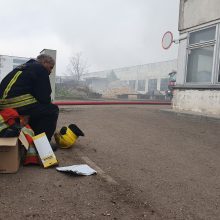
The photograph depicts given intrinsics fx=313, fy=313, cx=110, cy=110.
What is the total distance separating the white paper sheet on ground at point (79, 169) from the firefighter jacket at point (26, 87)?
3.88 feet

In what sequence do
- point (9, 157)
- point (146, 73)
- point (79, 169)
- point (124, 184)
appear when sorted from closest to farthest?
point (124, 184) → point (9, 157) → point (79, 169) → point (146, 73)

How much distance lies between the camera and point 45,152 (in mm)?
4242

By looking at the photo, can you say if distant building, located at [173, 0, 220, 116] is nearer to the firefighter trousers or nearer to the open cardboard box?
the firefighter trousers

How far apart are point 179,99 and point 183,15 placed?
300cm

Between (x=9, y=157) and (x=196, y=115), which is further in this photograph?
(x=196, y=115)

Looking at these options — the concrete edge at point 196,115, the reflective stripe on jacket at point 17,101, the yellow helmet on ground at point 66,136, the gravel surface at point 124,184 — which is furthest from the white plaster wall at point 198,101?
the reflective stripe on jacket at point 17,101

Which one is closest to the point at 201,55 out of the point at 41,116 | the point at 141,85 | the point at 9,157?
the point at 41,116

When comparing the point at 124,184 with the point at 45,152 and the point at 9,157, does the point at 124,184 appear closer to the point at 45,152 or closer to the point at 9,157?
the point at 45,152

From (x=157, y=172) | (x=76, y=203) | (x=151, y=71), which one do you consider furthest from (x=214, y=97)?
(x=151, y=71)

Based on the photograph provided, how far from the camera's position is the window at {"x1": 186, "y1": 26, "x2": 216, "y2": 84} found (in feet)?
32.5

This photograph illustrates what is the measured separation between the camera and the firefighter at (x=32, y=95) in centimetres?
455

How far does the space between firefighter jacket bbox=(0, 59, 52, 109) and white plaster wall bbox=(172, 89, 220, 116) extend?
6110 mm

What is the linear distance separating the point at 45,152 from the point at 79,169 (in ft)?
1.77

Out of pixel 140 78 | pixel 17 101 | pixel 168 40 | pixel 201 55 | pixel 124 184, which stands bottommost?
pixel 124 184
